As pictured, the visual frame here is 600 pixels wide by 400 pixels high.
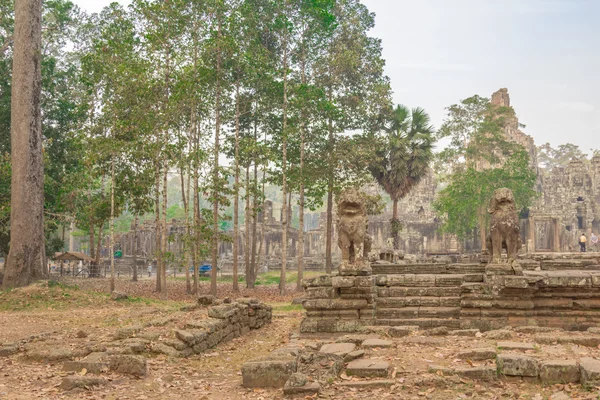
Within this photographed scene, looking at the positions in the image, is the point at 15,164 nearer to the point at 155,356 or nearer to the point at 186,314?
the point at 186,314

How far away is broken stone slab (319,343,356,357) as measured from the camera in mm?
6760

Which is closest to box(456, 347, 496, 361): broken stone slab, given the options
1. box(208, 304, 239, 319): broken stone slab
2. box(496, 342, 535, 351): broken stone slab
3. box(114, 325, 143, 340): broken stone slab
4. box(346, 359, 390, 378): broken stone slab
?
box(496, 342, 535, 351): broken stone slab

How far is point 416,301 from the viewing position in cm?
995

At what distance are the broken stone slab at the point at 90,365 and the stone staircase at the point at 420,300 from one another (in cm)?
465

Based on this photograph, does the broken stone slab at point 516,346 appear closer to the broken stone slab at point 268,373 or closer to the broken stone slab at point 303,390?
the broken stone slab at point 303,390

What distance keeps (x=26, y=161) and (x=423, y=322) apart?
1244 cm

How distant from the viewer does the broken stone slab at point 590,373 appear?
5.21 meters

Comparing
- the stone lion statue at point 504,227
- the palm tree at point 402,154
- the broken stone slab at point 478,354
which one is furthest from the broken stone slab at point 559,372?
the palm tree at point 402,154

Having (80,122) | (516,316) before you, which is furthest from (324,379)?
(80,122)

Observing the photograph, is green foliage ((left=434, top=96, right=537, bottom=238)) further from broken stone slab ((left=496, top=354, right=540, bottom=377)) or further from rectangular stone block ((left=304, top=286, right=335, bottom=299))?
broken stone slab ((left=496, top=354, right=540, bottom=377))

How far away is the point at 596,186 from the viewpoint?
44000mm

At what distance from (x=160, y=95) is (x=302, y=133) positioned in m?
5.54

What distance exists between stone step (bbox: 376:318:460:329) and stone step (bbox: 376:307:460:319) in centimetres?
13

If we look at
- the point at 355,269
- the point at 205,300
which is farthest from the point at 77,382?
the point at 205,300
